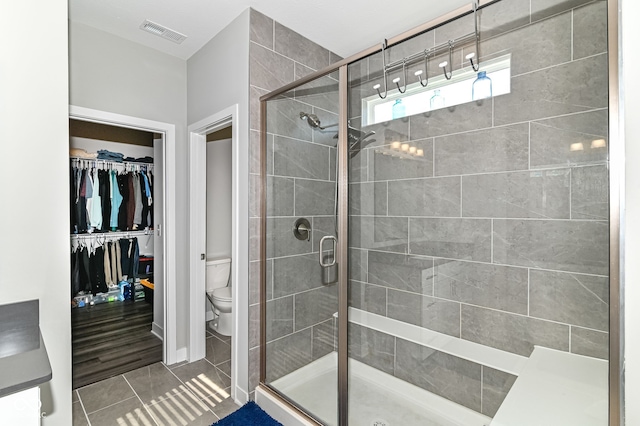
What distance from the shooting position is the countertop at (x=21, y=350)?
3.19 ft

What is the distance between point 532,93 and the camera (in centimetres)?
151

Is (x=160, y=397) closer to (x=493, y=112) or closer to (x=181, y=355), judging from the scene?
(x=181, y=355)

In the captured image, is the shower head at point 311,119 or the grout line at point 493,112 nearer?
the grout line at point 493,112

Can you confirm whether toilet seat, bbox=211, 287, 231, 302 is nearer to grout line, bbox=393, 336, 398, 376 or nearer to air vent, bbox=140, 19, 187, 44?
grout line, bbox=393, 336, 398, 376

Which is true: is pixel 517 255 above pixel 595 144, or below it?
below

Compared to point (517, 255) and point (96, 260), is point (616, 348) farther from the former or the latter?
point (96, 260)

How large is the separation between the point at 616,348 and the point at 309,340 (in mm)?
1567

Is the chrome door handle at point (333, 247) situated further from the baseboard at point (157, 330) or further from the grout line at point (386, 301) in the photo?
the baseboard at point (157, 330)

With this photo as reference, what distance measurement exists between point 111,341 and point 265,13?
3.36m

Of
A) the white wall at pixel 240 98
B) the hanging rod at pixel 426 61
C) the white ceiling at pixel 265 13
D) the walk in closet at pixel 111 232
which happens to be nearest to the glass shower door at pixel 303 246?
the white wall at pixel 240 98

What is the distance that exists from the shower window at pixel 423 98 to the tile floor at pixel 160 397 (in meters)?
2.17

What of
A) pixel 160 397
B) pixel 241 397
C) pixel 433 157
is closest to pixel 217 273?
pixel 160 397

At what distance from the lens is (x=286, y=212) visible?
2.22m

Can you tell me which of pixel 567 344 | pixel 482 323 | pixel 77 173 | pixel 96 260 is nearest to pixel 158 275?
pixel 96 260
